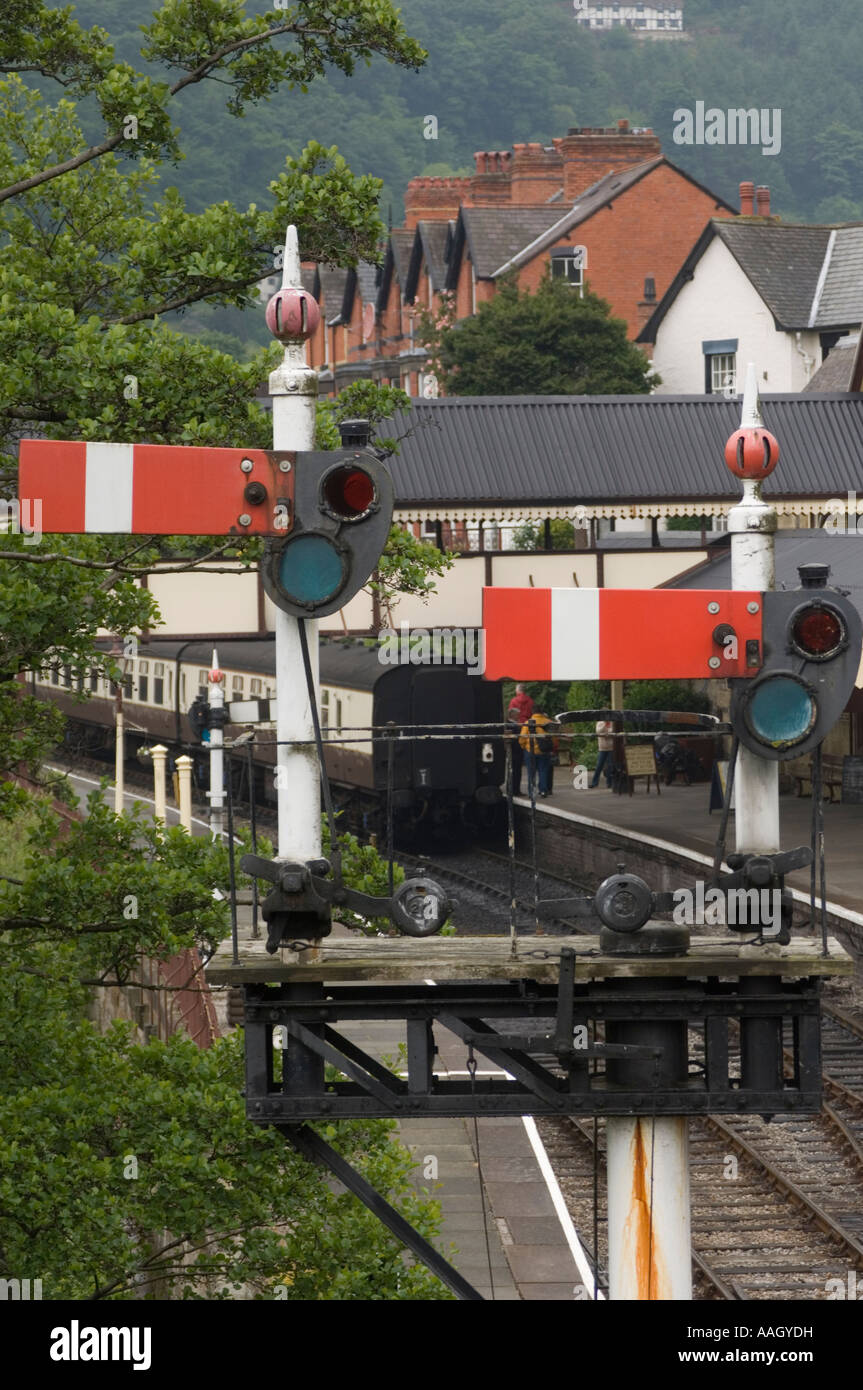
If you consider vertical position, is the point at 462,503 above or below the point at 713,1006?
above

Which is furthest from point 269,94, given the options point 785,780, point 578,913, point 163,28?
point 785,780

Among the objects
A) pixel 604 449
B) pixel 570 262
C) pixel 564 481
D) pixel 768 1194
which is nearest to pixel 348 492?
pixel 768 1194

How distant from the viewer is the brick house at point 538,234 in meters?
51.4

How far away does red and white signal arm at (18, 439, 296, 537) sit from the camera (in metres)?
6.10

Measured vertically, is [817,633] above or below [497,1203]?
above

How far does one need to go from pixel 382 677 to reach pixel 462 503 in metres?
2.87

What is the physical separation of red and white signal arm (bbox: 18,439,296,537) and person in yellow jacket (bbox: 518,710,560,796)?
1.06 meters

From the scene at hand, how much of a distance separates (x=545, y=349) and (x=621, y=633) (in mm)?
A: 38161

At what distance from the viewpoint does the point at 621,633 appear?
6031mm

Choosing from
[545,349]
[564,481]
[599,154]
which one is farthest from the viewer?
[599,154]

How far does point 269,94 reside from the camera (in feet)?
34.6

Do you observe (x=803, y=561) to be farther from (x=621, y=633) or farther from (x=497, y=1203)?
(x=621, y=633)

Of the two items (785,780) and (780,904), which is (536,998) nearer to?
(780,904)

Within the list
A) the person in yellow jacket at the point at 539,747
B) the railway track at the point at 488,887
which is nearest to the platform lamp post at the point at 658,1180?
the person in yellow jacket at the point at 539,747
